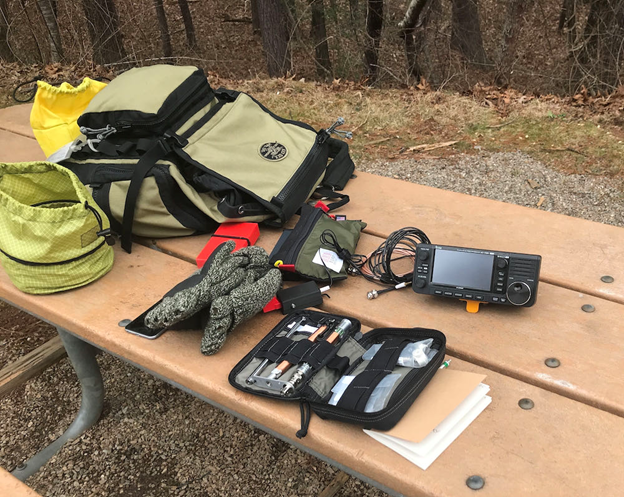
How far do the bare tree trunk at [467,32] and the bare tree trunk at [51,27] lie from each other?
538cm

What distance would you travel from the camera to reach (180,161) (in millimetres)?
2148

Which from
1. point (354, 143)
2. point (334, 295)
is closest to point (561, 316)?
point (334, 295)

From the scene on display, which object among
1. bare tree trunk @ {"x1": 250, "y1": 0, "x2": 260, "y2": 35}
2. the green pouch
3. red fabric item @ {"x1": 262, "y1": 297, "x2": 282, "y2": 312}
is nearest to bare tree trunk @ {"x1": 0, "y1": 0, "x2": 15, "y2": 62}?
bare tree trunk @ {"x1": 250, "y1": 0, "x2": 260, "y2": 35}

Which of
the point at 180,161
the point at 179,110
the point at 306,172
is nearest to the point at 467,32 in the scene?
the point at 306,172

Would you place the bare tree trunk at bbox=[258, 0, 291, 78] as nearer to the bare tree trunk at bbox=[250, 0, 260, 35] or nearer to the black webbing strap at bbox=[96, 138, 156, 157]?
the bare tree trunk at bbox=[250, 0, 260, 35]

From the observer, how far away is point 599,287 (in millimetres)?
1770

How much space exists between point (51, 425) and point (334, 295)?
1514 millimetres

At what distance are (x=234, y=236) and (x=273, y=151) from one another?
41cm

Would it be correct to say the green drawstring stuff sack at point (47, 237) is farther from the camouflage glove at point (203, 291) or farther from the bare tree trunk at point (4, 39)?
the bare tree trunk at point (4, 39)

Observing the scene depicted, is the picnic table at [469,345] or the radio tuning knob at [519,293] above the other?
the radio tuning knob at [519,293]

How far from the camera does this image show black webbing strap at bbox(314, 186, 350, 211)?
2.32m

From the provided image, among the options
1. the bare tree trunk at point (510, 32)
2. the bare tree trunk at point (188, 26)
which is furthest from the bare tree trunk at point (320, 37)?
the bare tree trunk at point (188, 26)

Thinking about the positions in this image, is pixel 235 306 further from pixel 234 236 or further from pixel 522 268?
pixel 522 268

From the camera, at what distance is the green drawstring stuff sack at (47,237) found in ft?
5.82
